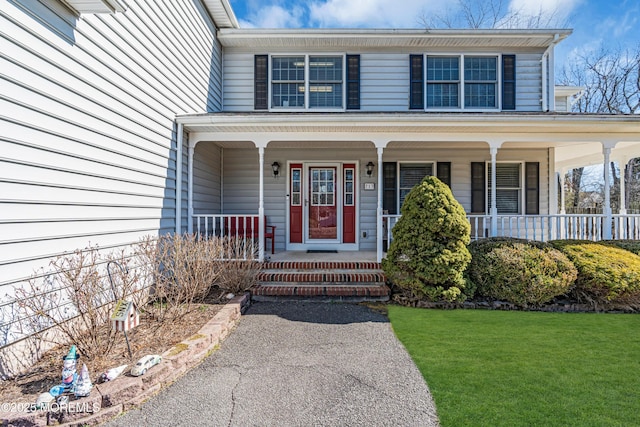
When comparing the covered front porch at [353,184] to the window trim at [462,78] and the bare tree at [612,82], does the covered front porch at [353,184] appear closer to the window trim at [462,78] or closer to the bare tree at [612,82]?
the window trim at [462,78]

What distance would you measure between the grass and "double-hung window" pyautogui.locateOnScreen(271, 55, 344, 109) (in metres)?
5.64

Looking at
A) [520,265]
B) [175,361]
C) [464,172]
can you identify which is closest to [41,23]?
[175,361]

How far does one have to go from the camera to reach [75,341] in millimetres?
3080

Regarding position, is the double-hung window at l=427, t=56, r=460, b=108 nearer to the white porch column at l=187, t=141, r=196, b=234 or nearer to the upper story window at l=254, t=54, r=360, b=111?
the upper story window at l=254, t=54, r=360, b=111

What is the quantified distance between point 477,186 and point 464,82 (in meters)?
2.70

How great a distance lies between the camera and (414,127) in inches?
254

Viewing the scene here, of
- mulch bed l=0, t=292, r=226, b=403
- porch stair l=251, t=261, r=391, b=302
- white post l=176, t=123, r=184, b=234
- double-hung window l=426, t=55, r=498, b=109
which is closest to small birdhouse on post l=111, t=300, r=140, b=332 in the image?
mulch bed l=0, t=292, r=226, b=403

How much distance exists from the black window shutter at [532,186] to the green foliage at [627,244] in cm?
207

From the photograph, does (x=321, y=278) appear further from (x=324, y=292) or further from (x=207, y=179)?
(x=207, y=179)

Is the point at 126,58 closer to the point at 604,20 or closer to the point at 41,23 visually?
the point at 41,23

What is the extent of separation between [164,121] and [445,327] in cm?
566

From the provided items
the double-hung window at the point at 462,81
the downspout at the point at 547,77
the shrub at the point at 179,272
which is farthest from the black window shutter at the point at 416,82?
the shrub at the point at 179,272

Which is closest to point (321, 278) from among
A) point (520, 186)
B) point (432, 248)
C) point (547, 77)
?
point (432, 248)

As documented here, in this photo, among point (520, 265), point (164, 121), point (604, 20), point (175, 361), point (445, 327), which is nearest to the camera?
point (175, 361)
